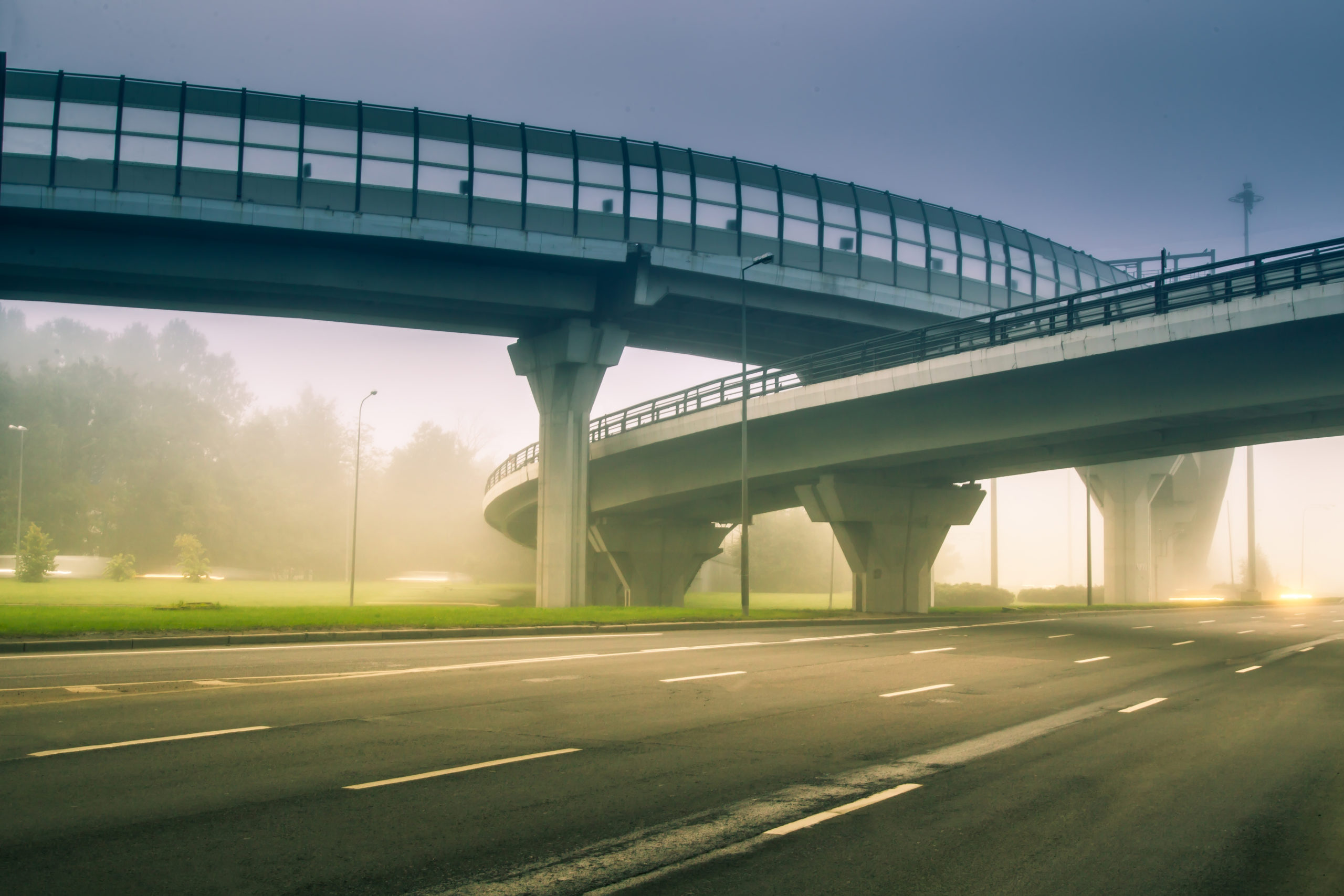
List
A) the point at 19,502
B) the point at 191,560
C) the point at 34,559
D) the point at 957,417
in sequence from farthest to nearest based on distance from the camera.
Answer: the point at 191,560
the point at 19,502
the point at 34,559
the point at 957,417

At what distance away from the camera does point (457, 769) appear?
727 cm

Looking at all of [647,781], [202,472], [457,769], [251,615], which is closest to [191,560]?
[202,472]

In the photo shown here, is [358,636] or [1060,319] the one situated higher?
[1060,319]

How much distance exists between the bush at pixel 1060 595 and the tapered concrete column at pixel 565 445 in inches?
1599

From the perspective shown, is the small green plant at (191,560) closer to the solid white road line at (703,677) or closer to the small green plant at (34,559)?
the small green plant at (34,559)

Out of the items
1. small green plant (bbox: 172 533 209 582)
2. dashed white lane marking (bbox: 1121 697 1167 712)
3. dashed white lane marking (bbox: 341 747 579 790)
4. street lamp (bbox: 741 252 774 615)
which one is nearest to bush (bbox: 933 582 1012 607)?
street lamp (bbox: 741 252 774 615)

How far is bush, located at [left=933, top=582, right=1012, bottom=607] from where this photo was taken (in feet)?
211

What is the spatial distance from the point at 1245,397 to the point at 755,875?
20.7 metres

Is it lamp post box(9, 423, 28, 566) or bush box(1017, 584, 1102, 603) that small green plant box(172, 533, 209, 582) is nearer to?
lamp post box(9, 423, 28, 566)

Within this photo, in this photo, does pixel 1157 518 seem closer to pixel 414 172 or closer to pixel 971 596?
pixel 971 596

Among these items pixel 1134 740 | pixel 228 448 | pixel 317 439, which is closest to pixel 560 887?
pixel 1134 740

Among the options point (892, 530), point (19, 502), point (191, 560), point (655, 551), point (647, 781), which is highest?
point (19, 502)

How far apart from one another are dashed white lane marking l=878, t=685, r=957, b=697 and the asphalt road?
7 centimetres

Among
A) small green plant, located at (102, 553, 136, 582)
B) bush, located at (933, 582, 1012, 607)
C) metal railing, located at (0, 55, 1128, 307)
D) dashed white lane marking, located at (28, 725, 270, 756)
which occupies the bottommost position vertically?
bush, located at (933, 582, 1012, 607)
